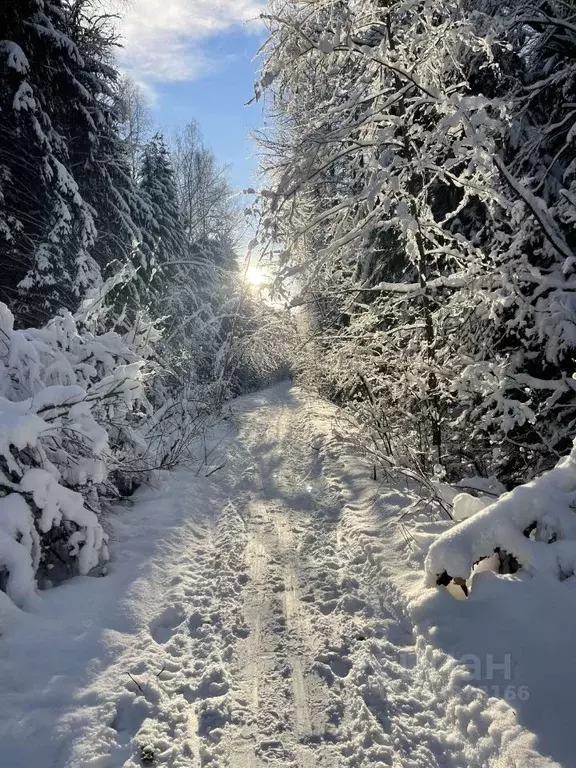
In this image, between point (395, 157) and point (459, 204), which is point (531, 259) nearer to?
point (459, 204)

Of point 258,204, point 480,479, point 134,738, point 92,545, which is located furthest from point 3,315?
point 480,479

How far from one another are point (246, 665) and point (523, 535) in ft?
7.32

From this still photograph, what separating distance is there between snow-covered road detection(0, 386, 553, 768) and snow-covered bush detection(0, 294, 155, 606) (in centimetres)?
35

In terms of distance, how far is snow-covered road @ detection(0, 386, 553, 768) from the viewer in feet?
8.85

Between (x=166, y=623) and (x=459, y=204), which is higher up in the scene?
(x=459, y=204)

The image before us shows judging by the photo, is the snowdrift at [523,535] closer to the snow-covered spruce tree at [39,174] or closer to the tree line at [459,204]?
the tree line at [459,204]

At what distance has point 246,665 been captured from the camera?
3.54 metres

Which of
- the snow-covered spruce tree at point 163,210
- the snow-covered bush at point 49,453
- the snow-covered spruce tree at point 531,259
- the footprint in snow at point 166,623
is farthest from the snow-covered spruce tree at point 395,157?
the snow-covered spruce tree at point 163,210

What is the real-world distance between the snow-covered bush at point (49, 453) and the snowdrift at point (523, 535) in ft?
10.1

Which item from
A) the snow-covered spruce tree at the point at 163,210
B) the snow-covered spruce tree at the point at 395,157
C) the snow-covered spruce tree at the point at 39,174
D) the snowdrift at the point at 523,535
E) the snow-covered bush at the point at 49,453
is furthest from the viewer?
the snow-covered spruce tree at the point at 163,210

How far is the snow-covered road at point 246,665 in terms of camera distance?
8.85 feet

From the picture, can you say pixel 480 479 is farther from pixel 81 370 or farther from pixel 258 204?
pixel 81 370

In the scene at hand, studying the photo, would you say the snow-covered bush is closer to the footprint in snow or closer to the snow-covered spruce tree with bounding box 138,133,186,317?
the footprint in snow

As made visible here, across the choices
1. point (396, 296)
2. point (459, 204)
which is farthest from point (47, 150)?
point (459, 204)
